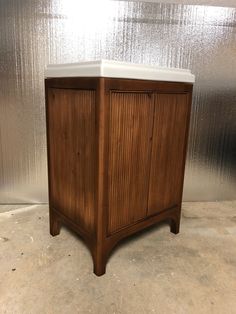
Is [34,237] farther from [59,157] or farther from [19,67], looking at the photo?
[19,67]

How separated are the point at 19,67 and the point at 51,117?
1.70 ft

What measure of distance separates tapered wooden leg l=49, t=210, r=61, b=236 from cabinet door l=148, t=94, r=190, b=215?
49 centimetres

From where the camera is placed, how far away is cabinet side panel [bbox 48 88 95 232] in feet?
3.50

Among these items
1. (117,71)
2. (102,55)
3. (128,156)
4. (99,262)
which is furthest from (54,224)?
(102,55)

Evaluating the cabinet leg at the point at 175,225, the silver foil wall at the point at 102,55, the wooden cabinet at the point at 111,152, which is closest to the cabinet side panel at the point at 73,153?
the wooden cabinet at the point at 111,152

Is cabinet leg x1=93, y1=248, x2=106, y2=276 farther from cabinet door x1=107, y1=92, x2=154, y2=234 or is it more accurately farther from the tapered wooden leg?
the tapered wooden leg

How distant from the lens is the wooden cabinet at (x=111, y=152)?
3.36ft

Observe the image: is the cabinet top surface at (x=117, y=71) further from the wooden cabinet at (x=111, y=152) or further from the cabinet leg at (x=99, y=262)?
the cabinet leg at (x=99, y=262)

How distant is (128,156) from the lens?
112 centimetres

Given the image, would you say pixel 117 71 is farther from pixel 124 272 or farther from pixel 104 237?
pixel 124 272

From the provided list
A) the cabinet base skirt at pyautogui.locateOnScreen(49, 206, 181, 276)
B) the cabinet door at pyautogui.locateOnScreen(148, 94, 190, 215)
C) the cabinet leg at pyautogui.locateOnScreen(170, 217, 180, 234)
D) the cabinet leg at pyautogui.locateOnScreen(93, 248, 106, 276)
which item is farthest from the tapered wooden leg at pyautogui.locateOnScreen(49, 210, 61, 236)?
the cabinet leg at pyautogui.locateOnScreen(170, 217, 180, 234)

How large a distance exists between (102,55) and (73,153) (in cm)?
74

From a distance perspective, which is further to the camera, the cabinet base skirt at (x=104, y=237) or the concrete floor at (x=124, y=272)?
the cabinet base skirt at (x=104, y=237)

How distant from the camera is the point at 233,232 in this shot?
1534 millimetres
